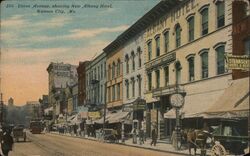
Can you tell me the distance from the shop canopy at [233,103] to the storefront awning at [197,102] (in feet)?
3.96

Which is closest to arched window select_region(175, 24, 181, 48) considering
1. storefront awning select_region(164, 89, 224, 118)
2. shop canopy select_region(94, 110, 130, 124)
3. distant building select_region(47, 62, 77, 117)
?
storefront awning select_region(164, 89, 224, 118)

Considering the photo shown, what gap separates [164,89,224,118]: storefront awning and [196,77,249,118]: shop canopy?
1.21 meters

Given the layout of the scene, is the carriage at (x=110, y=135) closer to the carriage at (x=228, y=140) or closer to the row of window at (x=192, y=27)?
the row of window at (x=192, y=27)

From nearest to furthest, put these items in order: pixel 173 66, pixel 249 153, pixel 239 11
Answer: pixel 249 153 → pixel 239 11 → pixel 173 66

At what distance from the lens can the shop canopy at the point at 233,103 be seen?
1817cm

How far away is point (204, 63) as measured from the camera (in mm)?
24484

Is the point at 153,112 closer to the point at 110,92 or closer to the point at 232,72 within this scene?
the point at 110,92

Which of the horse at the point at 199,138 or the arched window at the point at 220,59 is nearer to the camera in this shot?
the horse at the point at 199,138

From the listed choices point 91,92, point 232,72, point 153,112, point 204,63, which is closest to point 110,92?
point 91,92

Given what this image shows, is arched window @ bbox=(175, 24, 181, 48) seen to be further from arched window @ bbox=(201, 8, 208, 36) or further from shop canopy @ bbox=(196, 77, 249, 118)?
shop canopy @ bbox=(196, 77, 249, 118)

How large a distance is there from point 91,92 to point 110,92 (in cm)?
197

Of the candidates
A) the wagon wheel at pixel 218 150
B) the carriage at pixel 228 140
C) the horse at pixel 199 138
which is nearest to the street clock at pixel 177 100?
the horse at pixel 199 138

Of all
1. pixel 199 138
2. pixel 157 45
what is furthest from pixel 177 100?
pixel 157 45

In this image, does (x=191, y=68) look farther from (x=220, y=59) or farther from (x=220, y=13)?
(x=220, y=13)
